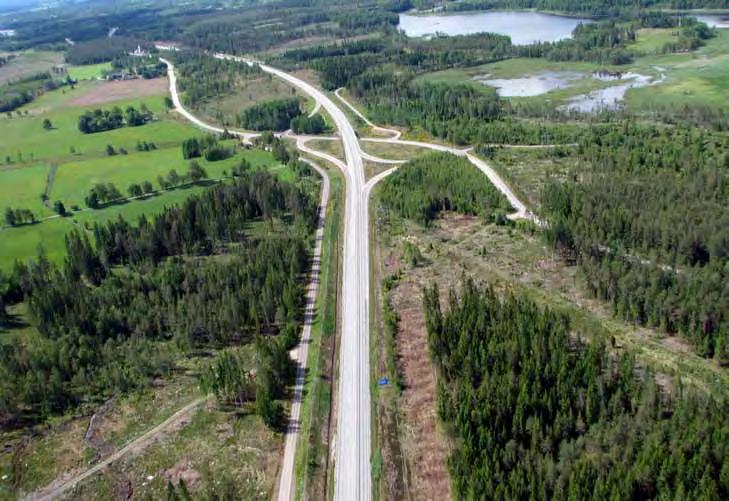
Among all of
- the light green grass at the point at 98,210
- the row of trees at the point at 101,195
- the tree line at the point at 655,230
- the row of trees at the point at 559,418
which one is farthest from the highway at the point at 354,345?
the row of trees at the point at 101,195

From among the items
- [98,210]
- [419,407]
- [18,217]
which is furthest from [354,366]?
[18,217]

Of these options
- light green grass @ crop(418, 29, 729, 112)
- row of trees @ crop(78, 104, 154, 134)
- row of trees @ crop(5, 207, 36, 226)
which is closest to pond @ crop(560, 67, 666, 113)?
light green grass @ crop(418, 29, 729, 112)

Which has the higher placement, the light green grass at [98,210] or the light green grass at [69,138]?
the light green grass at [69,138]

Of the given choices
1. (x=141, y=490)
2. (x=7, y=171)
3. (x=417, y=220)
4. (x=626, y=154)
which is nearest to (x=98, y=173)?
(x=7, y=171)

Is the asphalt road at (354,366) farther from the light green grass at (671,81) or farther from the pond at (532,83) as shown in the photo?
the light green grass at (671,81)

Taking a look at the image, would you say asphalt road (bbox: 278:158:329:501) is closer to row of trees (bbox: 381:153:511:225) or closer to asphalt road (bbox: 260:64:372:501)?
asphalt road (bbox: 260:64:372:501)

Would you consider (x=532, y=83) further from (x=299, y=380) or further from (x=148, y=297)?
(x=299, y=380)
